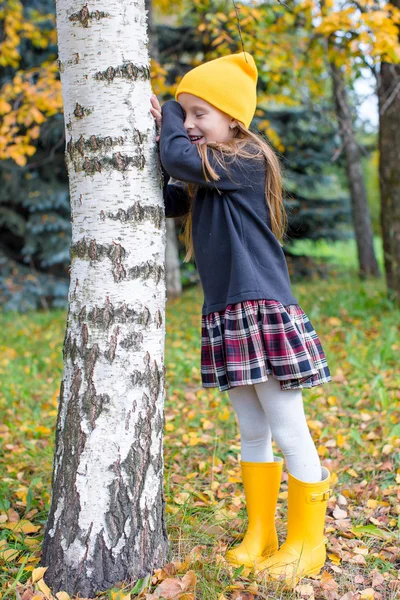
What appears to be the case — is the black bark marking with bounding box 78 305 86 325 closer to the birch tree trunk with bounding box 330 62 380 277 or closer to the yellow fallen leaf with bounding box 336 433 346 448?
the yellow fallen leaf with bounding box 336 433 346 448

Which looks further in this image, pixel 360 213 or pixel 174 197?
pixel 360 213

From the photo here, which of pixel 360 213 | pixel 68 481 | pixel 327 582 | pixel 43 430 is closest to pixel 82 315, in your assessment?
pixel 68 481

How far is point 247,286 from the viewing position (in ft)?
5.99

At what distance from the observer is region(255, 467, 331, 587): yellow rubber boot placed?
6.31ft

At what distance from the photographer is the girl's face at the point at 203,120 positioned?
192 centimetres

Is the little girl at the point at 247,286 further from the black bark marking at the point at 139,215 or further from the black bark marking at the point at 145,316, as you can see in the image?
the black bark marking at the point at 145,316

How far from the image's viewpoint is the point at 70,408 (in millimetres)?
1806

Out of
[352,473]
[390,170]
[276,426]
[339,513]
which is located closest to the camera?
[276,426]

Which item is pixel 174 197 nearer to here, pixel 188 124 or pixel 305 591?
pixel 188 124

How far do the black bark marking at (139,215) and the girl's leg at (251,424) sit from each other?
669 millimetres

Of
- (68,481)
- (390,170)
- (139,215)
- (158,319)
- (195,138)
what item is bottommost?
(68,481)

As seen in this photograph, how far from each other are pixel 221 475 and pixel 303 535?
0.77 meters

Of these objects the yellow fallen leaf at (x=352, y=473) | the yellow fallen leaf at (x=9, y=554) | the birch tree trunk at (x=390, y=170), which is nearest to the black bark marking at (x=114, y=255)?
the yellow fallen leaf at (x=9, y=554)

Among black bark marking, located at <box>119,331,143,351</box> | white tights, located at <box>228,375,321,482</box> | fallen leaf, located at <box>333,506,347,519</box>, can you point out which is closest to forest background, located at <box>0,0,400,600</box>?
fallen leaf, located at <box>333,506,347,519</box>
